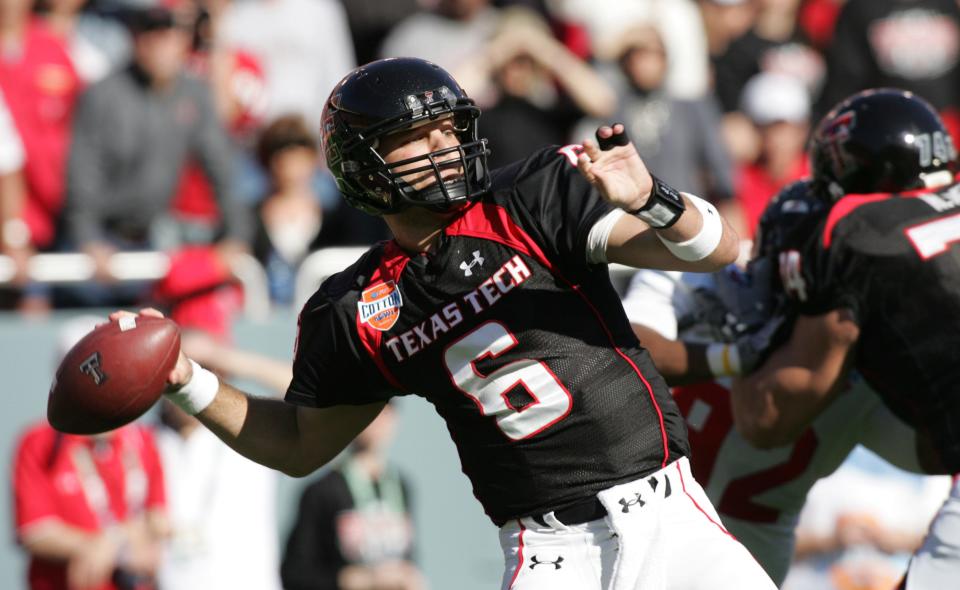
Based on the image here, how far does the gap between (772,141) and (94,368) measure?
18.1 feet

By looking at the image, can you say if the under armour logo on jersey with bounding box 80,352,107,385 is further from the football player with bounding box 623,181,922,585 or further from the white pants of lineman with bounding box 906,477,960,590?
the white pants of lineman with bounding box 906,477,960,590

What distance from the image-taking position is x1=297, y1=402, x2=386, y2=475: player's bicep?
4.04 metres

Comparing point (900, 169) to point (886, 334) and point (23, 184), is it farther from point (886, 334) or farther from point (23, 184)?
point (23, 184)

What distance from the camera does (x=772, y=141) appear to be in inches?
339

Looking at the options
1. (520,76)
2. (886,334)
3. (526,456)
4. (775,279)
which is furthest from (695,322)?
(520,76)

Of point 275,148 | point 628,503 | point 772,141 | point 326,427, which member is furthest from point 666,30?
point 628,503

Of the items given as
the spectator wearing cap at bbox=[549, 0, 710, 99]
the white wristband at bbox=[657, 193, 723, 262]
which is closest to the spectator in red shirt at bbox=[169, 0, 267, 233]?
the spectator wearing cap at bbox=[549, 0, 710, 99]

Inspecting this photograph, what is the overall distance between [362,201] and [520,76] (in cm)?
441

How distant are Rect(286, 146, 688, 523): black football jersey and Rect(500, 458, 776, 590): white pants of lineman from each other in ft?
0.18

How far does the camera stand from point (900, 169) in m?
4.34

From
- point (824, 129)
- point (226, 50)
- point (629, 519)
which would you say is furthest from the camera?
point (226, 50)

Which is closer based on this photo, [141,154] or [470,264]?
[470,264]

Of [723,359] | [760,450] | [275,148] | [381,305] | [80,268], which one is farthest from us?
[275,148]

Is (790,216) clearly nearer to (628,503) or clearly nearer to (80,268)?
(628,503)
